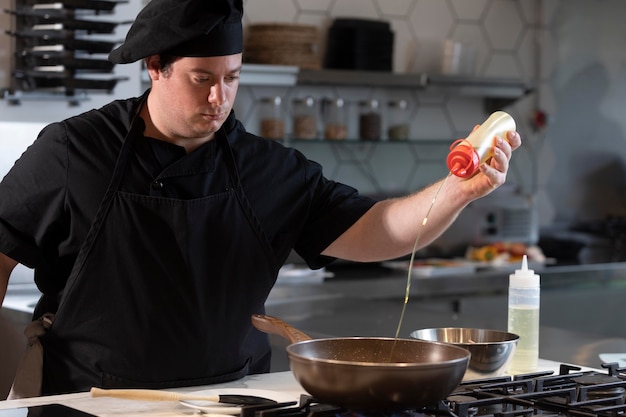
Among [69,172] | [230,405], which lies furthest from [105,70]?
[230,405]

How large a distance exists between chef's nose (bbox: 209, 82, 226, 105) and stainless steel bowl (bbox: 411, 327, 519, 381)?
652 millimetres

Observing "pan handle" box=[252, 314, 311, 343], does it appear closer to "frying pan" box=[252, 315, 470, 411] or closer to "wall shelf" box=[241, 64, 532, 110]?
"frying pan" box=[252, 315, 470, 411]

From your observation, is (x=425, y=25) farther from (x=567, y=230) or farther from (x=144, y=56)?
(x=144, y=56)

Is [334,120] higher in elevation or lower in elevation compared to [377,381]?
higher

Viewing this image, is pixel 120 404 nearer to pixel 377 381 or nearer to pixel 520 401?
pixel 377 381

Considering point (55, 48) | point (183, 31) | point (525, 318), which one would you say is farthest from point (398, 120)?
point (525, 318)

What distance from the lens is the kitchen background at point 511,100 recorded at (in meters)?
5.11

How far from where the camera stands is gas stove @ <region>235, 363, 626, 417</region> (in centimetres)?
155

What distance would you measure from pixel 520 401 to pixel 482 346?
0.74 ft

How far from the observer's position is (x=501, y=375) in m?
1.91

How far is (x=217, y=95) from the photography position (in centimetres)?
221

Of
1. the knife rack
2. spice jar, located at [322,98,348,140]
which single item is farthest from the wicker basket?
the knife rack

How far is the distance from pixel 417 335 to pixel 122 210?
684 mm

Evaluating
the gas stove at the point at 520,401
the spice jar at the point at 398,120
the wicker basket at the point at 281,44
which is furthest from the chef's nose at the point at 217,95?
the spice jar at the point at 398,120
